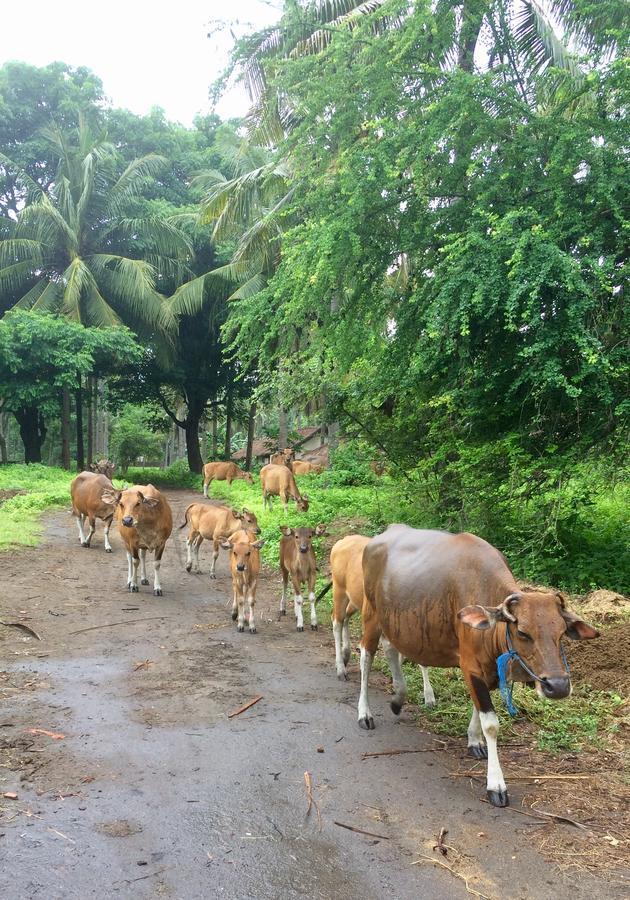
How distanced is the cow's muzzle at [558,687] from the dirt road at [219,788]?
34.1 inches

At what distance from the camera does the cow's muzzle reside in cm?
390

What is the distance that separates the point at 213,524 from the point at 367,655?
6.79 meters

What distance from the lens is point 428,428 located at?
12242 mm

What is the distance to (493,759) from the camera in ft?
14.5

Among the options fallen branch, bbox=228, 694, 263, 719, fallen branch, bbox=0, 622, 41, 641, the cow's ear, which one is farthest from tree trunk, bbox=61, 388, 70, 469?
the cow's ear

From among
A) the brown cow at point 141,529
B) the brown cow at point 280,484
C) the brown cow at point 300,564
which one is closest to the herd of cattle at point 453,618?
the brown cow at point 300,564

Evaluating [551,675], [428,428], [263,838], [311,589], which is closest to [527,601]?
[551,675]

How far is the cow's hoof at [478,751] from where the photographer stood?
505 cm

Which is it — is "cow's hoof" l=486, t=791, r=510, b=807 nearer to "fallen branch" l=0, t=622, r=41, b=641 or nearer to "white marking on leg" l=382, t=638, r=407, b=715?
"white marking on leg" l=382, t=638, r=407, b=715

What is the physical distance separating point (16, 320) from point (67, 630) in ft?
70.3

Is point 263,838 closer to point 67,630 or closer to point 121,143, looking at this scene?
point 67,630

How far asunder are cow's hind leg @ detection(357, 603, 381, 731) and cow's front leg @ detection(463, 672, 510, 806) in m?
1.27

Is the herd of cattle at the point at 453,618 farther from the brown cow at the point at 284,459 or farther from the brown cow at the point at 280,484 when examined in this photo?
the brown cow at the point at 284,459

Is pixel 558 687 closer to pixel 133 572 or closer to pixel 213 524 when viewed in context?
pixel 133 572
